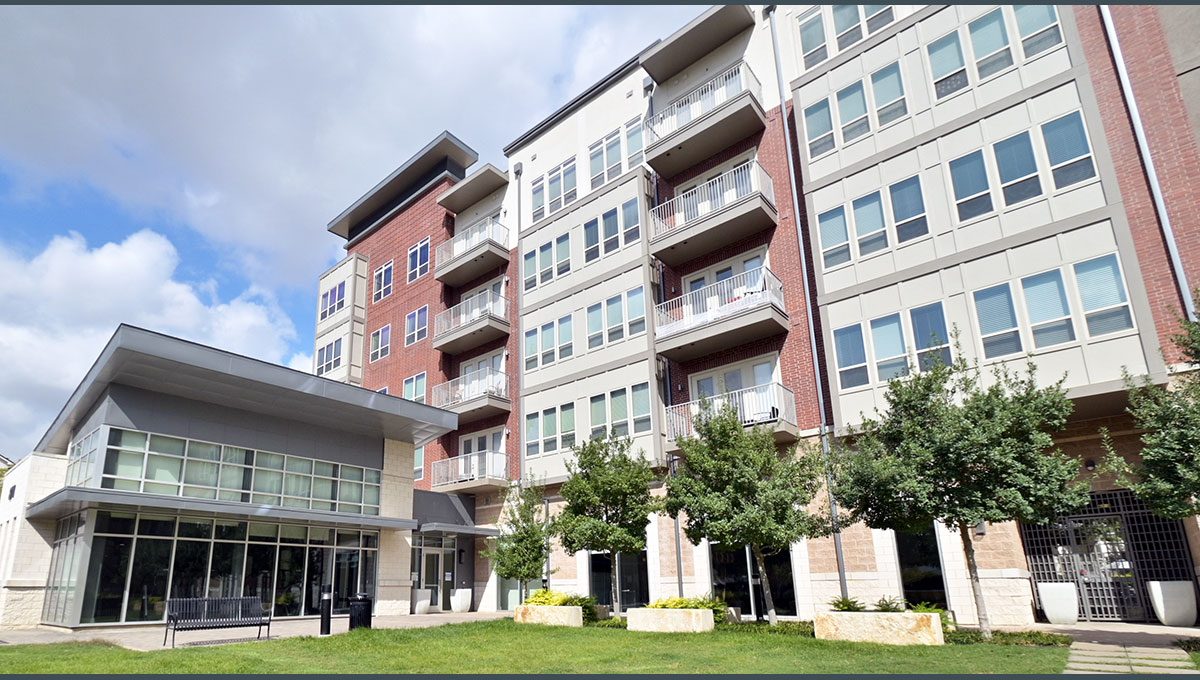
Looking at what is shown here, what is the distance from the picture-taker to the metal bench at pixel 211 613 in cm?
1479

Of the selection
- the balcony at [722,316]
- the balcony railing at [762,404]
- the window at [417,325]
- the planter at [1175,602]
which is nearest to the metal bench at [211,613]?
the balcony railing at [762,404]

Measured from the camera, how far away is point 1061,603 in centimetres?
1599

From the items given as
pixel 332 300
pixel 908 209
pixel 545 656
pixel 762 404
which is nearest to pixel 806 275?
pixel 908 209

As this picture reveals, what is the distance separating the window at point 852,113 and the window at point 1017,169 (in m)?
3.72

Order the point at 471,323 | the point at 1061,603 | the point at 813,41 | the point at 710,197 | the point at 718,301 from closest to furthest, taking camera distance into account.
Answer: the point at 1061,603
the point at 813,41
the point at 718,301
the point at 710,197
the point at 471,323

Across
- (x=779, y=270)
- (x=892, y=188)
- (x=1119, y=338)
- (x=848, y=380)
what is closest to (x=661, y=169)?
(x=779, y=270)

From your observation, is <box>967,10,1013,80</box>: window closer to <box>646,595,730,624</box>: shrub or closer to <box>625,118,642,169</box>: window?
<box>625,118,642,169</box>: window

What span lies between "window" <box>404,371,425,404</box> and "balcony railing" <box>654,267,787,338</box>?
44.2ft

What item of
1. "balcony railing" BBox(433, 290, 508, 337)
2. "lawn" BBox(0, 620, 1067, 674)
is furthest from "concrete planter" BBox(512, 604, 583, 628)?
"balcony railing" BBox(433, 290, 508, 337)

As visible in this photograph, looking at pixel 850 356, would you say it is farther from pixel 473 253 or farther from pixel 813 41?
pixel 473 253

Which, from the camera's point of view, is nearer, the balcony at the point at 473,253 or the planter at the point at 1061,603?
the planter at the point at 1061,603

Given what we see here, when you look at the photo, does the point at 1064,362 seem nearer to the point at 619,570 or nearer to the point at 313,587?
the point at 619,570

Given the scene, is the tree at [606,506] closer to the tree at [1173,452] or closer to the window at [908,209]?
the window at [908,209]

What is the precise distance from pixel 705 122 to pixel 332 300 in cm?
2468
